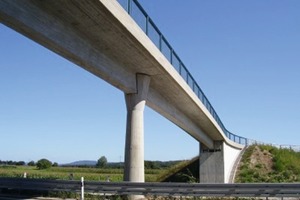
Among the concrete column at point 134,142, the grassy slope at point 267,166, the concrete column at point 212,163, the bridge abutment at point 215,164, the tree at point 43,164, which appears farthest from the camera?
the tree at point 43,164

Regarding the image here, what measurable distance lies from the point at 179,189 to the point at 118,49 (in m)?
6.08

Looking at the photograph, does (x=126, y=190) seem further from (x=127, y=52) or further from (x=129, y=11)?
(x=129, y=11)

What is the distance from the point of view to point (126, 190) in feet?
43.3

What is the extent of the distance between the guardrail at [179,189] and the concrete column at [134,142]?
2.67 metres

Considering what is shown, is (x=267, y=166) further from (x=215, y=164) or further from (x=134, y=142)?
(x=134, y=142)

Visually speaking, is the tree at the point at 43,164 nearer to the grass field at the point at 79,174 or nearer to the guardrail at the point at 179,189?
the grass field at the point at 79,174

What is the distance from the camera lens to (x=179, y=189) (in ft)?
41.9

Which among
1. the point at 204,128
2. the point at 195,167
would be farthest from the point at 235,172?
the point at 204,128

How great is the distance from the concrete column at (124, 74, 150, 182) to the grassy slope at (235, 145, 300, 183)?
22902 millimetres

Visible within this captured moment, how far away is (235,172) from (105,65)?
29860 mm

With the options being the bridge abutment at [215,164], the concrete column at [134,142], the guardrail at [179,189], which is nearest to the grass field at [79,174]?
the concrete column at [134,142]

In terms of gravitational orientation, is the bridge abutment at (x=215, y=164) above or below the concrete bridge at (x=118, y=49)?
below

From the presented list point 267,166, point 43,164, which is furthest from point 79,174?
point 43,164

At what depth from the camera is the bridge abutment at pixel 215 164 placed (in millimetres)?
38625
